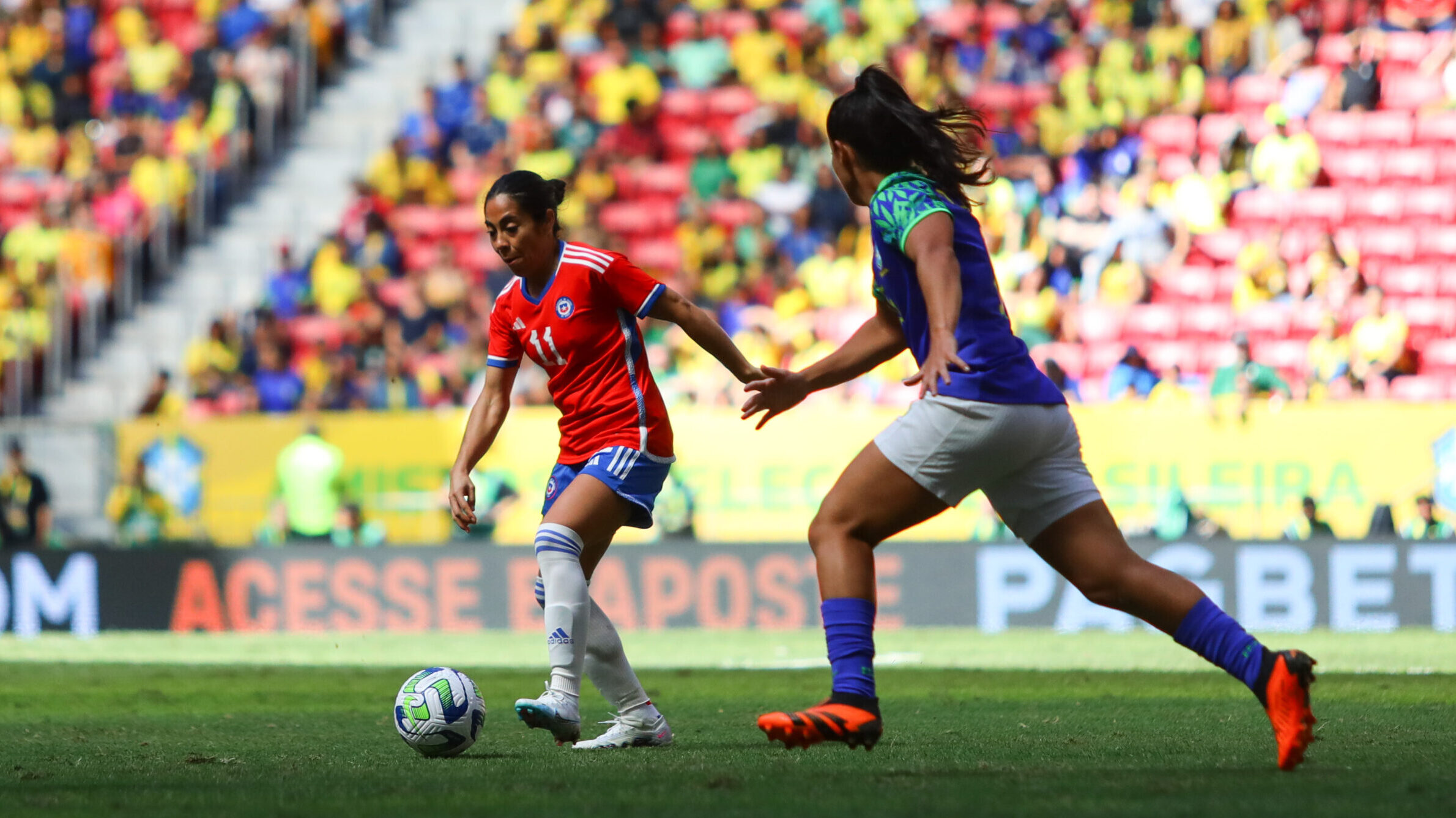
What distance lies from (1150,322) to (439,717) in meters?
12.5

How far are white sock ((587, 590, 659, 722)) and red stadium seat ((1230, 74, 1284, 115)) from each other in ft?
47.7

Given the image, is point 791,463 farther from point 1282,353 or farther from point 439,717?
point 439,717

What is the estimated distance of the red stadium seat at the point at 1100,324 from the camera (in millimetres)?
17844

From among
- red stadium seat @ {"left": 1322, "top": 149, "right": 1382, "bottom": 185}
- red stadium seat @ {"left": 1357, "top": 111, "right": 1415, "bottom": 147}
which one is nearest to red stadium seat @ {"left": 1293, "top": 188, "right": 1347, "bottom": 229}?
red stadium seat @ {"left": 1322, "top": 149, "right": 1382, "bottom": 185}

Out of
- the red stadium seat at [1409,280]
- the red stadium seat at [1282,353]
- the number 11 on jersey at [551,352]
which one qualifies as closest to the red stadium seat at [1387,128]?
the red stadium seat at [1409,280]

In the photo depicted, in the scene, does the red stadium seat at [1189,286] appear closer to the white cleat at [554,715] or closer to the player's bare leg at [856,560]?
the white cleat at [554,715]

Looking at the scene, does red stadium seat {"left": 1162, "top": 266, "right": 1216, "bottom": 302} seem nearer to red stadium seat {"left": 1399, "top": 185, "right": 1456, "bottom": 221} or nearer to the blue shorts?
red stadium seat {"left": 1399, "top": 185, "right": 1456, "bottom": 221}

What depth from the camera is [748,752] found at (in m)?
6.70

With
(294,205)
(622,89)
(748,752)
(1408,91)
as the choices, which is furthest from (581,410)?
(294,205)

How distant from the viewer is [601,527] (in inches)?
273

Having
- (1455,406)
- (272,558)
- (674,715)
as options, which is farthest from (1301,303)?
(674,715)

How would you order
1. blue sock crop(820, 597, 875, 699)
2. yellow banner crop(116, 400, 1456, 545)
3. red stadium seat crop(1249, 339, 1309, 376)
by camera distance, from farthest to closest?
red stadium seat crop(1249, 339, 1309, 376) → yellow banner crop(116, 400, 1456, 545) → blue sock crop(820, 597, 875, 699)

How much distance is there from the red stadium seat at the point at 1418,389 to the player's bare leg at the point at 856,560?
1221 cm

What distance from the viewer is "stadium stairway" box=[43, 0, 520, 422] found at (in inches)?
840
